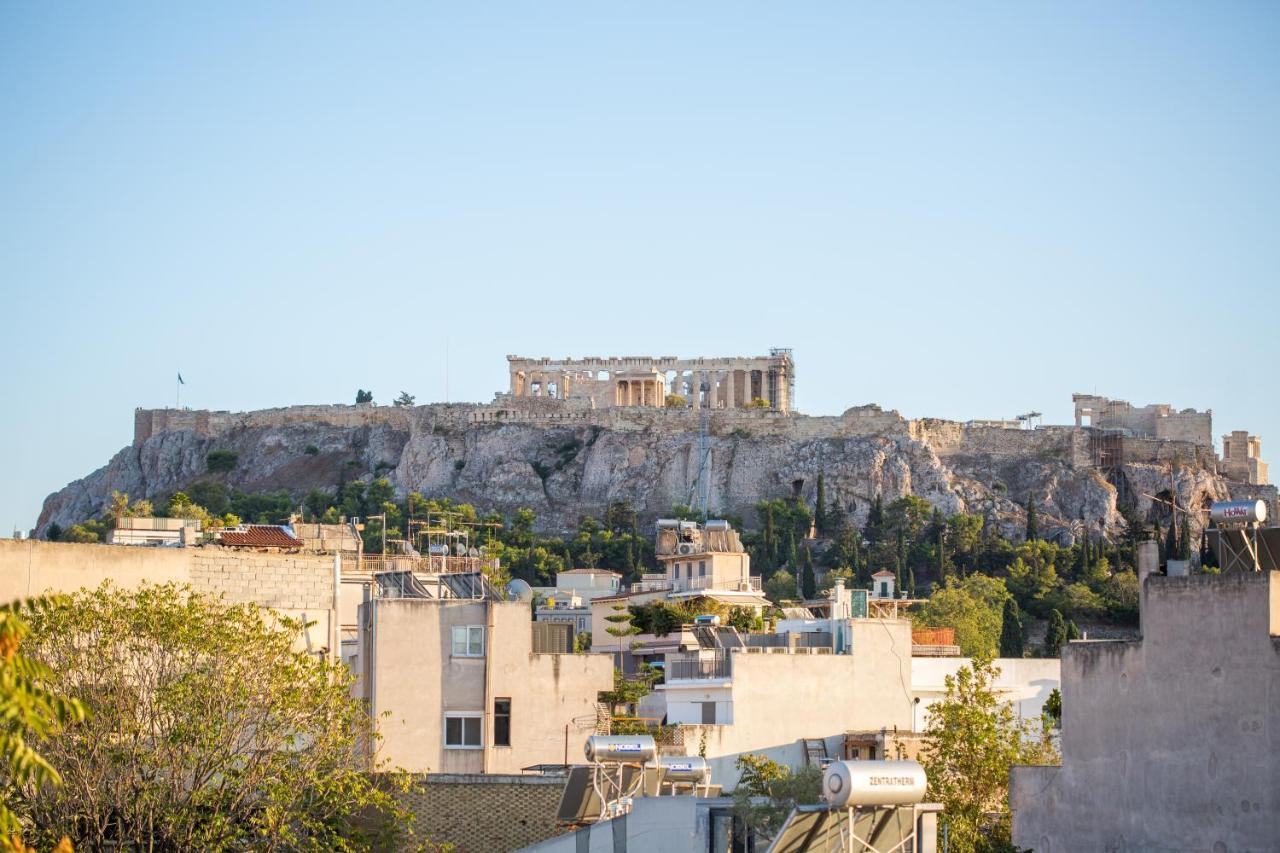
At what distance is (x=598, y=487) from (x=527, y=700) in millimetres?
87286

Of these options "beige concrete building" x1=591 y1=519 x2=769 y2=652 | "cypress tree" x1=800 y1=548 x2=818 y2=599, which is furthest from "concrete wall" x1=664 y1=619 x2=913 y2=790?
"cypress tree" x1=800 y1=548 x2=818 y2=599

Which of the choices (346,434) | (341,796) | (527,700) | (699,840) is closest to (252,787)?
(341,796)

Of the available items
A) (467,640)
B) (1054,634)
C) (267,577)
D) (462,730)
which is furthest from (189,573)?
(1054,634)

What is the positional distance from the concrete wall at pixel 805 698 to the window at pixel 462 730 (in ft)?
12.2

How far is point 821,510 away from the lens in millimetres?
112500

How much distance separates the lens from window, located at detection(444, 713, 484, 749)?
103 ft

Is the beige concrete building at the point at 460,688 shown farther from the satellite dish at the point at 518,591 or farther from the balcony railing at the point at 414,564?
the balcony railing at the point at 414,564

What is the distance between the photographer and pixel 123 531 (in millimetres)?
43812

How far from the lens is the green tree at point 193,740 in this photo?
977 inches

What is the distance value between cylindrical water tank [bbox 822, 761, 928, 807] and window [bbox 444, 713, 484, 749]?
12.2 m

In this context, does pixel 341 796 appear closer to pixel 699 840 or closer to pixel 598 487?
pixel 699 840

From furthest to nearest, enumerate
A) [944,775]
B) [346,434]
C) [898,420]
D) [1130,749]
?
[346,434] < [898,420] < [944,775] < [1130,749]

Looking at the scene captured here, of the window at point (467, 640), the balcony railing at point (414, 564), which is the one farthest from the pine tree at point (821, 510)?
the window at point (467, 640)

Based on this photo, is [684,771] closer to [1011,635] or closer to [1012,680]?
[1012,680]
